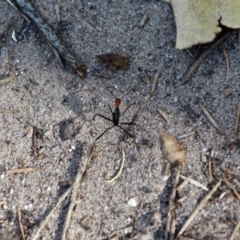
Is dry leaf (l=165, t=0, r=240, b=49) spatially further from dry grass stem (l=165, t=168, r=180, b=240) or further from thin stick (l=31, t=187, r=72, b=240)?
thin stick (l=31, t=187, r=72, b=240)

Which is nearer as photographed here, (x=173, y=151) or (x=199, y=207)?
(x=199, y=207)

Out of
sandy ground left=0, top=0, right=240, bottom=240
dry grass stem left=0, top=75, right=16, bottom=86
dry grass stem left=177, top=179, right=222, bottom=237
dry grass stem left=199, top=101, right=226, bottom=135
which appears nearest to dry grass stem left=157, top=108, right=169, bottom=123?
sandy ground left=0, top=0, right=240, bottom=240

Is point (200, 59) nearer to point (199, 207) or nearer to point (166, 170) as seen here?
point (166, 170)

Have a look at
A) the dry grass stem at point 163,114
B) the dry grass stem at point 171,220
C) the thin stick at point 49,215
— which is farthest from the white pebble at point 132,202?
the dry grass stem at point 163,114

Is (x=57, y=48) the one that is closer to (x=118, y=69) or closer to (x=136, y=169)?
(x=118, y=69)

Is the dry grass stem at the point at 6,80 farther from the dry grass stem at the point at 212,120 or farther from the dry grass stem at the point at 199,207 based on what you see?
the dry grass stem at the point at 199,207

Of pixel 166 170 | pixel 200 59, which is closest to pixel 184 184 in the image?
pixel 166 170
